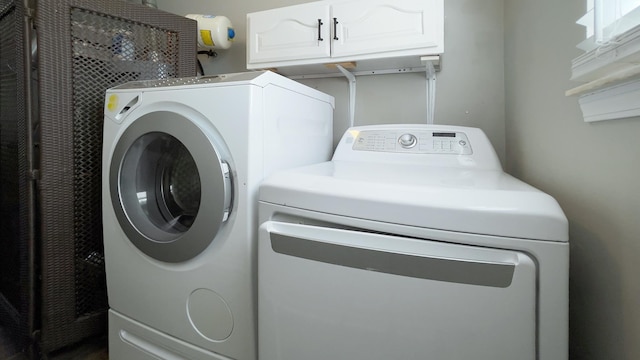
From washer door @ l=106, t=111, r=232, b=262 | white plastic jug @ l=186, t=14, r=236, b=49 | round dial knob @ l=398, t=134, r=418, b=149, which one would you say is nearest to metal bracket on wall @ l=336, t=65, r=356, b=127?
round dial knob @ l=398, t=134, r=418, b=149

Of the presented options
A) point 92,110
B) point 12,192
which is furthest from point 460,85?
point 12,192

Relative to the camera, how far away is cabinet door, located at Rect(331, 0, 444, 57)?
45.8 inches

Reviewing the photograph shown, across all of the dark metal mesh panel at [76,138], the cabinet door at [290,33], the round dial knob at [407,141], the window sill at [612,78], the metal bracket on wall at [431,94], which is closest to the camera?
the window sill at [612,78]

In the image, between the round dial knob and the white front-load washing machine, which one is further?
the round dial knob

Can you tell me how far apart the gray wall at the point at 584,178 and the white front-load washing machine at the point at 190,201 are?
32.3 inches

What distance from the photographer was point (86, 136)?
3.86ft

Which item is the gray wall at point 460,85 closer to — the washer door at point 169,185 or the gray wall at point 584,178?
the gray wall at point 584,178

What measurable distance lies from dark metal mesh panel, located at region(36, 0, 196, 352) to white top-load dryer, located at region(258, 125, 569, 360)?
0.94 metres

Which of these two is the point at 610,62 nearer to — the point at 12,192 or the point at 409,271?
the point at 409,271

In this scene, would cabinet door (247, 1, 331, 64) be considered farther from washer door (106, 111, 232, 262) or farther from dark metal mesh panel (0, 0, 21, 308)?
dark metal mesh panel (0, 0, 21, 308)

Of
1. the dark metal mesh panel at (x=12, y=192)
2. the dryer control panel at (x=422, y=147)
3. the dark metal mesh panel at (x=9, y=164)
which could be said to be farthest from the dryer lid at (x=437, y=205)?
the dark metal mesh panel at (x=9, y=164)

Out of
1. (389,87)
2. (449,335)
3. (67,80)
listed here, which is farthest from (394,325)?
(67,80)

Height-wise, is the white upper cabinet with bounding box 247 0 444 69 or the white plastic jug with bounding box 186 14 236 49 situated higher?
the white plastic jug with bounding box 186 14 236 49

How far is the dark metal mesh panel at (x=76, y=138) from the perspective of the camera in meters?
1.08
